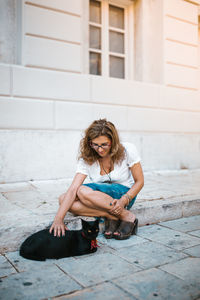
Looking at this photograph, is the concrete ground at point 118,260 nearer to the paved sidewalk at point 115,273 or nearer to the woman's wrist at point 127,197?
the paved sidewalk at point 115,273

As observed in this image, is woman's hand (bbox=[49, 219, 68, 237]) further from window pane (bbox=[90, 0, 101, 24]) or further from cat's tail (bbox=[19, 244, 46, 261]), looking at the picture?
window pane (bbox=[90, 0, 101, 24])

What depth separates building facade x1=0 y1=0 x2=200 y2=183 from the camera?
5.23 meters

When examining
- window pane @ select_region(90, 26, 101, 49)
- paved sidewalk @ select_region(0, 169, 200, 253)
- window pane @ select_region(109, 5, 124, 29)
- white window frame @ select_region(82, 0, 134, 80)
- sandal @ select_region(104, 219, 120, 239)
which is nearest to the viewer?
paved sidewalk @ select_region(0, 169, 200, 253)

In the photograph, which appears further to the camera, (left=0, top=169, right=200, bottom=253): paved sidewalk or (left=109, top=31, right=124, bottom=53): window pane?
(left=109, top=31, right=124, bottom=53): window pane

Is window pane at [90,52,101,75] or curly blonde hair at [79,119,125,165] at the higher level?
window pane at [90,52,101,75]

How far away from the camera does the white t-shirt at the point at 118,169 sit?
312 cm

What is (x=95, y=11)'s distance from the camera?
647 centimetres

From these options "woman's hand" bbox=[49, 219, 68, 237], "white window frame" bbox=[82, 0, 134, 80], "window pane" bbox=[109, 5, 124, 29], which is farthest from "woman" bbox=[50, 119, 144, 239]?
"window pane" bbox=[109, 5, 124, 29]

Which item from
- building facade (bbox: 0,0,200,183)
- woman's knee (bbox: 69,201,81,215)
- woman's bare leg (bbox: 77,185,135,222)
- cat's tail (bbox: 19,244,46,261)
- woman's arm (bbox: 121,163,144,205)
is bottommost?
cat's tail (bbox: 19,244,46,261)

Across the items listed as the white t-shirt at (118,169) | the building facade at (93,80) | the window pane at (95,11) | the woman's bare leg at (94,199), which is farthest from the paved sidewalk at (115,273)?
the window pane at (95,11)

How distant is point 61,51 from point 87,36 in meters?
1.06

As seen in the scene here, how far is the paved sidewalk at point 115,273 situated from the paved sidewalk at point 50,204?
0.79 feet

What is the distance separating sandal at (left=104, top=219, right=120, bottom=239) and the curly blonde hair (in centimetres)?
63

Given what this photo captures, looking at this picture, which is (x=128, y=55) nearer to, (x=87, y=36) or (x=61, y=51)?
(x=87, y=36)
